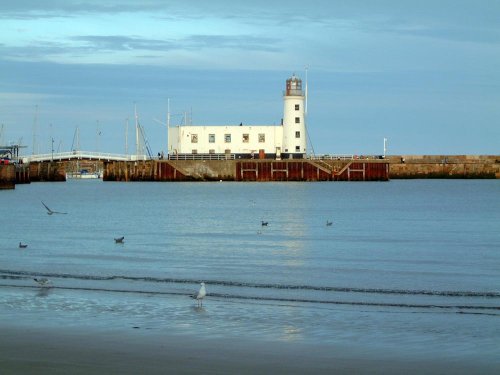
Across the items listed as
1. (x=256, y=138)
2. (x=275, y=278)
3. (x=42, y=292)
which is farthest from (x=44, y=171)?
(x=42, y=292)

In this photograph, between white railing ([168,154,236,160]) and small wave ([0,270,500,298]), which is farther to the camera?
white railing ([168,154,236,160])

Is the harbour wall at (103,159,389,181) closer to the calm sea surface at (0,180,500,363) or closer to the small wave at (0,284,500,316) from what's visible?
the calm sea surface at (0,180,500,363)

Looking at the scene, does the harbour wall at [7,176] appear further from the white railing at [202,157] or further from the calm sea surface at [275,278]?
the calm sea surface at [275,278]

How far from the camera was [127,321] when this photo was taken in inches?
674

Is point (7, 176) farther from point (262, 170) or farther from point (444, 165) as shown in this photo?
point (444, 165)

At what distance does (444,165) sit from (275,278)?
103m

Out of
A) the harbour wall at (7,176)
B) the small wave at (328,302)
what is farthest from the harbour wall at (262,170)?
the small wave at (328,302)

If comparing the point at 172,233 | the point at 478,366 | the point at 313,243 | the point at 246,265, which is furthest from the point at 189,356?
the point at 172,233

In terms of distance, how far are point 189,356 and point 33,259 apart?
53.7ft

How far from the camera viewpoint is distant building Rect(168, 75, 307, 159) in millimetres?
104500

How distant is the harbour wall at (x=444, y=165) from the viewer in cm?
12431

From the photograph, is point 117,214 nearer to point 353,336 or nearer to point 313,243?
point 313,243

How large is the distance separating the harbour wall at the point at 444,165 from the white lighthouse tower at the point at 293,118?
71.7ft

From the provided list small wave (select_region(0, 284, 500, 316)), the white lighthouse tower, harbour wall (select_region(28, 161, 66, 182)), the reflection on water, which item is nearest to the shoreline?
the reflection on water
